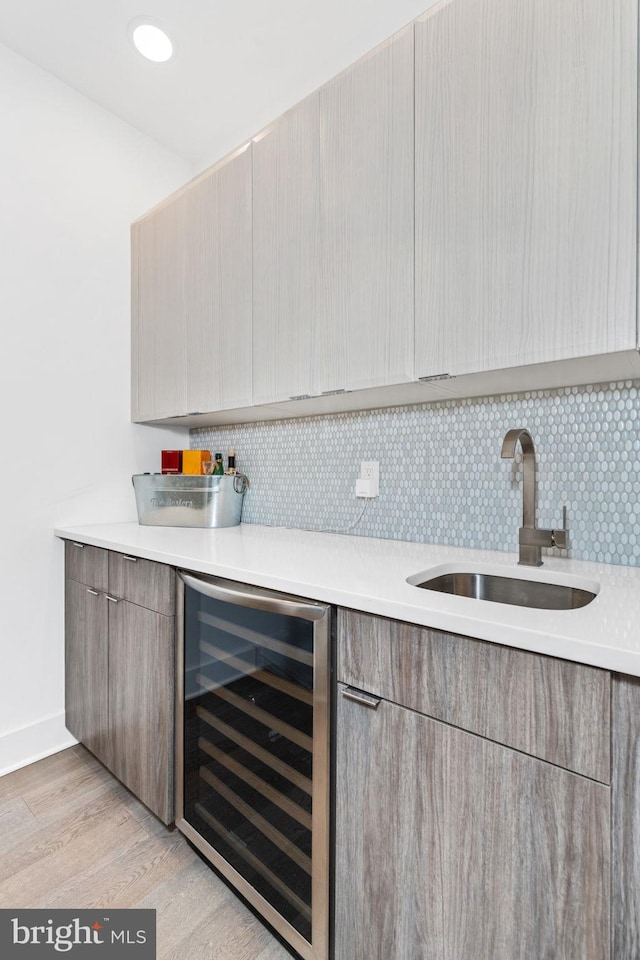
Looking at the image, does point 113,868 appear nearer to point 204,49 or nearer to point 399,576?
point 399,576

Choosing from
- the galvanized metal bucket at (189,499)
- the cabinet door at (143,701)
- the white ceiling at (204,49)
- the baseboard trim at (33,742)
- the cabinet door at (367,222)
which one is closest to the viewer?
the cabinet door at (367,222)

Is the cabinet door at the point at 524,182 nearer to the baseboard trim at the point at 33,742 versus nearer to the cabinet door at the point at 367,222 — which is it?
the cabinet door at the point at 367,222

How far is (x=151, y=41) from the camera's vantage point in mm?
1834

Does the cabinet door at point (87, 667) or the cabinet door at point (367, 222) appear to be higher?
the cabinet door at point (367, 222)

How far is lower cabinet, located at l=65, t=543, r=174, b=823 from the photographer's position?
145 cm

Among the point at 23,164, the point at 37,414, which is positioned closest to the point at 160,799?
the point at 37,414

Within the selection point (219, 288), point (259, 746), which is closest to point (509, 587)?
point (259, 746)

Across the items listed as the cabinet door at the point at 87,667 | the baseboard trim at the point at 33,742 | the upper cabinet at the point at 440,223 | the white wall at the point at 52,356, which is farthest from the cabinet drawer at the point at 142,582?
the baseboard trim at the point at 33,742

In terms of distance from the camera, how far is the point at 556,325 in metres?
1.05

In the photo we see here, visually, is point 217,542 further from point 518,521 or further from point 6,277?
point 6,277

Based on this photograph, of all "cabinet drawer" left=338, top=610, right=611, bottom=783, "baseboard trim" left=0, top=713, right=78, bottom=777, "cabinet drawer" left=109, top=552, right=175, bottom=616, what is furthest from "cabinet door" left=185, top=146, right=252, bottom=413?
"baseboard trim" left=0, top=713, right=78, bottom=777

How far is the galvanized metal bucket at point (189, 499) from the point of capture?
6.54ft

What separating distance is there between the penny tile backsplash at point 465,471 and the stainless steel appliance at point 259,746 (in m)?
0.66

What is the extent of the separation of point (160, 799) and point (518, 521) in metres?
1.36
